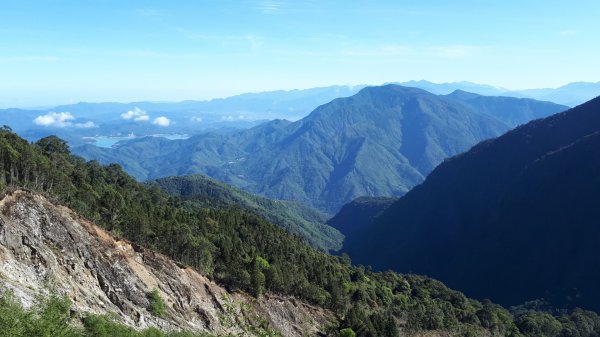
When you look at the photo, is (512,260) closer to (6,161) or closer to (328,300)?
(328,300)

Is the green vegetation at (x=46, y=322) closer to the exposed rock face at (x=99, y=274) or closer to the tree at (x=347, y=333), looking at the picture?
the exposed rock face at (x=99, y=274)

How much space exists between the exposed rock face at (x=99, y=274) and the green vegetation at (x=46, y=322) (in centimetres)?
280

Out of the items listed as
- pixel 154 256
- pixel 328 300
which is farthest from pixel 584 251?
pixel 154 256

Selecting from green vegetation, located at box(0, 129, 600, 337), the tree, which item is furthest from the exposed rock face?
the tree

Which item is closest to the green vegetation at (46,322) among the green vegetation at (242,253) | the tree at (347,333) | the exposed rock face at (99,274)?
the exposed rock face at (99,274)

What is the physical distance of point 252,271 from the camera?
63.9 m

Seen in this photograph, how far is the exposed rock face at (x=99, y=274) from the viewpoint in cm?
3769

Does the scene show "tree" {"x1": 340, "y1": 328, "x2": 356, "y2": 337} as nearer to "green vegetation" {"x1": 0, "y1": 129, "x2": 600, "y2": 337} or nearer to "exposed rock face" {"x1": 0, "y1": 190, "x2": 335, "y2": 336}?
"green vegetation" {"x1": 0, "y1": 129, "x2": 600, "y2": 337}

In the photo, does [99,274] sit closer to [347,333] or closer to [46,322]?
[46,322]

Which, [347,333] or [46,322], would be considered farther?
[347,333]

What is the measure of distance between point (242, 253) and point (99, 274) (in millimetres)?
29389

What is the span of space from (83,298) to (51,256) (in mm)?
5179

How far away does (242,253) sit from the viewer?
7125 cm

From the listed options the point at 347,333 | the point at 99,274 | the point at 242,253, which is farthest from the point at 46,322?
the point at 242,253
